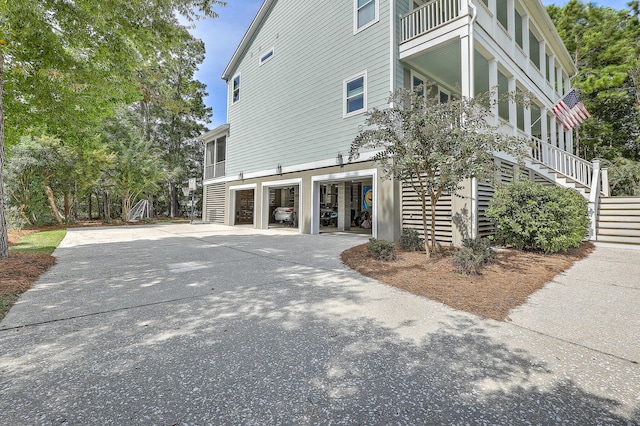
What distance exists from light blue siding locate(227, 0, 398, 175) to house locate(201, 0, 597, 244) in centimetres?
4

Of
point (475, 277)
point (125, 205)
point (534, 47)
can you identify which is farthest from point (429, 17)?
point (125, 205)

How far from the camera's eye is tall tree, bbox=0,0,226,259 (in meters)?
5.27

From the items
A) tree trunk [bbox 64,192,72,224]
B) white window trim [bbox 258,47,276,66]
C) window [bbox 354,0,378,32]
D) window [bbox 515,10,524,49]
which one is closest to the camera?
window [bbox 354,0,378,32]

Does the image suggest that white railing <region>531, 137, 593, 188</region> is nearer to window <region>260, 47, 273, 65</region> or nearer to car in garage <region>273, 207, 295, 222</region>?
car in garage <region>273, 207, 295, 222</region>

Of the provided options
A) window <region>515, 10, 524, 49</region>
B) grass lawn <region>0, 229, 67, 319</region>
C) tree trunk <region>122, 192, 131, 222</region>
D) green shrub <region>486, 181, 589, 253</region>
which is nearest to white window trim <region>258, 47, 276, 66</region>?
window <region>515, 10, 524, 49</region>

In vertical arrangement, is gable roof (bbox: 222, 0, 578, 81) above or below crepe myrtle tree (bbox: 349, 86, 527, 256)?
above

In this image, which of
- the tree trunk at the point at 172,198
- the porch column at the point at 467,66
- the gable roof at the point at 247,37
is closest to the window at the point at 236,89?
the gable roof at the point at 247,37

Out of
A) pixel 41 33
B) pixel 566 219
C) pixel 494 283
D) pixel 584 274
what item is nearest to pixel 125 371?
pixel 494 283

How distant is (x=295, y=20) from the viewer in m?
11.9

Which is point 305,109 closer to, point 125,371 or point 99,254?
point 99,254

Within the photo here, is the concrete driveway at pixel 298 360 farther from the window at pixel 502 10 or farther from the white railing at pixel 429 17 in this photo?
the window at pixel 502 10

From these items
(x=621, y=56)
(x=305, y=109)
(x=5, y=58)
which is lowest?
(x=5, y=58)

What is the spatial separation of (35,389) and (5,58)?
7641mm

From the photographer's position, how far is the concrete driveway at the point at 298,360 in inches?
63.3
